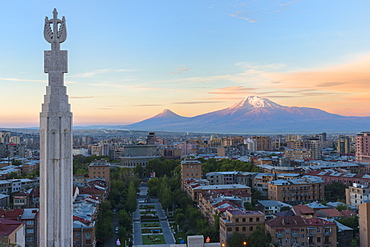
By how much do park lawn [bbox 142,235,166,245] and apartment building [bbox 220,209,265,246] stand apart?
13.2 feet

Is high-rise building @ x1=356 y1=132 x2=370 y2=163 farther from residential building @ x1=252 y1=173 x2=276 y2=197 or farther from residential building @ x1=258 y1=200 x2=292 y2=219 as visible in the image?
residential building @ x1=258 y1=200 x2=292 y2=219

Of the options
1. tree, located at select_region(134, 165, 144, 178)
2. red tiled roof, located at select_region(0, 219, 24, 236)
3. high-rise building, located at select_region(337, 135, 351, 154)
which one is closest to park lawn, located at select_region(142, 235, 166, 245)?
red tiled roof, located at select_region(0, 219, 24, 236)

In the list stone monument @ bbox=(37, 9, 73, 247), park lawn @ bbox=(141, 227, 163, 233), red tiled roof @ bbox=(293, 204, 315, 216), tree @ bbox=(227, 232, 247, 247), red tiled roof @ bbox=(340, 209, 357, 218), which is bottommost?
park lawn @ bbox=(141, 227, 163, 233)

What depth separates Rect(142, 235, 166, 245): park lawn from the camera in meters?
24.3

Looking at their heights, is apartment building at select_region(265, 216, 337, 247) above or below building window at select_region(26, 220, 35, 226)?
below

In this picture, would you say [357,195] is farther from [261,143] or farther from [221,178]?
[261,143]

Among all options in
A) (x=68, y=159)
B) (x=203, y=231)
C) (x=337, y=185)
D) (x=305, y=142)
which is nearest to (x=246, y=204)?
(x=203, y=231)

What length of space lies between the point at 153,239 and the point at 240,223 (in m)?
5.90

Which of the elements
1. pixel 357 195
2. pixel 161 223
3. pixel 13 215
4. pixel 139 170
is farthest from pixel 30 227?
pixel 139 170

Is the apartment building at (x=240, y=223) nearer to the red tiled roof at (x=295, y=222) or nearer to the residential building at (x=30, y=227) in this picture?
the red tiled roof at (x=295, y=222)

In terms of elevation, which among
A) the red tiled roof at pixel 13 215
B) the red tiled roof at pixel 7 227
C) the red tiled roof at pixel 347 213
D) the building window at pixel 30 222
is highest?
the red tiled roof at pixel 7 227

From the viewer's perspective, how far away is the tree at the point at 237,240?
21.4 metres

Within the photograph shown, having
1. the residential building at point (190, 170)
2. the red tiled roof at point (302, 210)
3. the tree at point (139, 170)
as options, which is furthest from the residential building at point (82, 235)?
the tree at point (139, 170)

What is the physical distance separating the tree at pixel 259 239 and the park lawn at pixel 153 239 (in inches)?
225
